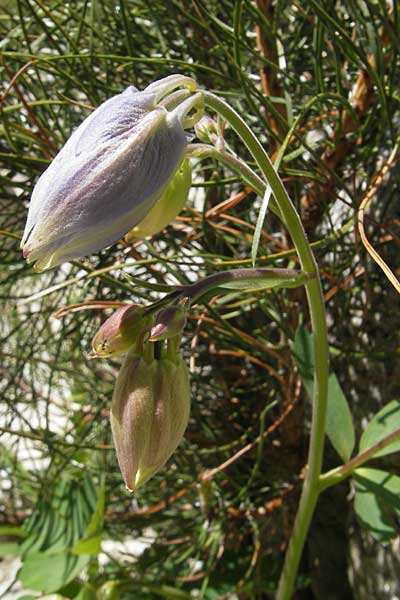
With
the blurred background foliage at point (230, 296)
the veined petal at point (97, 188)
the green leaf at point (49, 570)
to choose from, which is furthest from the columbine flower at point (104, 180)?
the green leaf at point (49, 570)

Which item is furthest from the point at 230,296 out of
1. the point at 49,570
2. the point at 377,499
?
the point at 49,570

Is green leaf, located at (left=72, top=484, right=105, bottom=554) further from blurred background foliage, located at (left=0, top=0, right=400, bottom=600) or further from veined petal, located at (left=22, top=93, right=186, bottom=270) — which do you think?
veined petal, located at (left=22, top=93, right=186, bottom=270)

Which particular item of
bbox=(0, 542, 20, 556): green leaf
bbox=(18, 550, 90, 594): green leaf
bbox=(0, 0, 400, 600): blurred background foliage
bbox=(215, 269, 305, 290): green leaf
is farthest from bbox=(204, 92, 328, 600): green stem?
bbox=(0, 542, 20, 556): green leaf

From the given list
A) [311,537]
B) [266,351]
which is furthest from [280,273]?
[311,537]

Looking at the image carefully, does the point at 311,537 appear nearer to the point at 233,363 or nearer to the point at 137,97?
the point at 233,363

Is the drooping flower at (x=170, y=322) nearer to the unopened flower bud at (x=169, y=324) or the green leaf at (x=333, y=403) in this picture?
the unopened flower bud at (x=169, y=324)

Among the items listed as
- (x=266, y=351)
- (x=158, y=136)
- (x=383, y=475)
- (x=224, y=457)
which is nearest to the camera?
(x=158, y=136)
